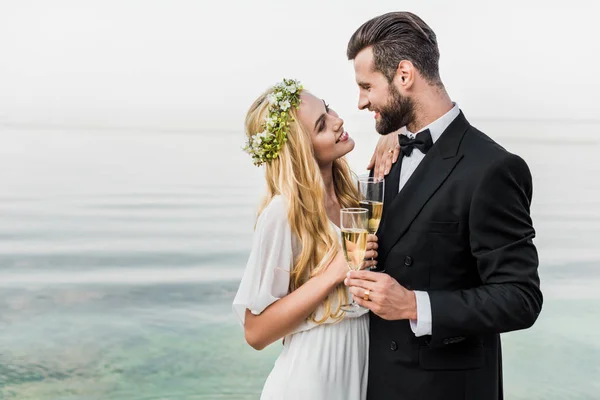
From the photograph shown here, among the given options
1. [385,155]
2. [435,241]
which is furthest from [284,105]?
[435,241]

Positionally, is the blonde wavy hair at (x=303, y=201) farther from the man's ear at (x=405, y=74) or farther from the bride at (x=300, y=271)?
the man's ear at (x=405, y=74)

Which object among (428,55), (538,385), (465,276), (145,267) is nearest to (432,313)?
(465,276)

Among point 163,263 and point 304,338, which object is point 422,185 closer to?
point 304,338

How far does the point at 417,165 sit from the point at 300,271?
51 centimetres

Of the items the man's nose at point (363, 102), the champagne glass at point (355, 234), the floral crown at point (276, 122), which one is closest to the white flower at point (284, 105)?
the floral crown at point (276, 122)

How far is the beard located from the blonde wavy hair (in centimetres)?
30

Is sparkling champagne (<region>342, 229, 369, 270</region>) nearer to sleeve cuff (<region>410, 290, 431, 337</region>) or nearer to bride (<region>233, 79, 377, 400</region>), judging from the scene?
sleeve cuff (<region>410, 290, 431, 337</region>)

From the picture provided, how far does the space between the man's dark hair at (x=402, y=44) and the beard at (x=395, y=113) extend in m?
0.06

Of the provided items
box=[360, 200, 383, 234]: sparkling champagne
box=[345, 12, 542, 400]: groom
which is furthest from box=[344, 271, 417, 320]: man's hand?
box=[360, 200, 383, 234]: sparkling champagne

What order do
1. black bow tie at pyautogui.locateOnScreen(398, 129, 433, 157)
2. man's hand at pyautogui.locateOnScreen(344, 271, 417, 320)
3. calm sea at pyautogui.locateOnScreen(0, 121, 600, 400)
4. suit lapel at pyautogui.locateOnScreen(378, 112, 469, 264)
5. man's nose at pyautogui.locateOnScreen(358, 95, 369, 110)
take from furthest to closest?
calm sea at pyautogui.locateOnScreen(0, 121, 600, 400) < man's nose at pyautogui.locateOnScreen(358, 95, 369, 110) < black bow tie at pyautogui.locateOnScreen(398, 129, 433, 157) < suit lapel at pyautogui.locateOnScreen(378, 112, 469, 264) < man's hand at pyautogui.locateOnScreen(344, 271, 417, 320)

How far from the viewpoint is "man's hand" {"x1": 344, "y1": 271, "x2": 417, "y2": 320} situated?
208 centimetres

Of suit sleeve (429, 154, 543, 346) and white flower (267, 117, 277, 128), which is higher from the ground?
white flower (267, 117, 277, 128)

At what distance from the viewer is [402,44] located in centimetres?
243

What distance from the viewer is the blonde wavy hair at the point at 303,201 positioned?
2555mm
